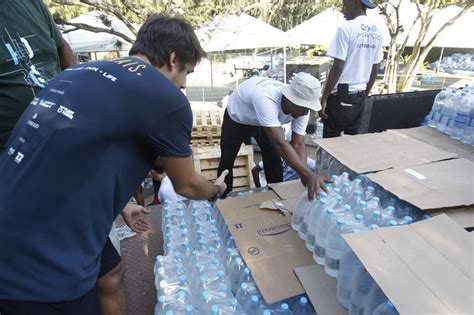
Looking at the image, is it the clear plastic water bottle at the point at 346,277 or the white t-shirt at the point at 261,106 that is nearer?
the clear plastic water bottle at the point at 346,277

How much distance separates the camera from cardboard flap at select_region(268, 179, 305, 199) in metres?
2.45

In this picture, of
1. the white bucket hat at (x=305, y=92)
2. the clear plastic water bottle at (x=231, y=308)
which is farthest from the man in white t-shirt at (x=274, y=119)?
the clear plastic water bottle at (x=231, y=308)

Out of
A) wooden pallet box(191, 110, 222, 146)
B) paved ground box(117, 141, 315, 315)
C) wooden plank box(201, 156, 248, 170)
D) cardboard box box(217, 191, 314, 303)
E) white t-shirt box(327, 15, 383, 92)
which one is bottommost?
paved ground box(117, 141, 315, 315)

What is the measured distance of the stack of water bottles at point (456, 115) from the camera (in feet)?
9.05

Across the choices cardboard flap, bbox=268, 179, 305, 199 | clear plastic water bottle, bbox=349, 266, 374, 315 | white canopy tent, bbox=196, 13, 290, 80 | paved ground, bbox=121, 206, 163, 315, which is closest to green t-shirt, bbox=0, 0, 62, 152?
paved ground, bbox=121, 206, 163, 315

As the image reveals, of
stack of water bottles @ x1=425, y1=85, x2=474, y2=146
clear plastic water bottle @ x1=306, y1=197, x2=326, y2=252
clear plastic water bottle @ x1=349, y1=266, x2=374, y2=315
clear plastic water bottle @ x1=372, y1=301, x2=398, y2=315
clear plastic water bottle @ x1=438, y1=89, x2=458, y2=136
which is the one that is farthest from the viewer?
clear plastic water bottle @ x1=438, y1=89, x2=458, y2=136

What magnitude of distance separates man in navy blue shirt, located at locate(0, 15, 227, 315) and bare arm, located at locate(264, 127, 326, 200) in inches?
41.6

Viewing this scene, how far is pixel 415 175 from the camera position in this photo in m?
2.06

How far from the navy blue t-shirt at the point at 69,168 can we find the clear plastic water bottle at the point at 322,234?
99 cm

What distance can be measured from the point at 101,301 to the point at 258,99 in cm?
176

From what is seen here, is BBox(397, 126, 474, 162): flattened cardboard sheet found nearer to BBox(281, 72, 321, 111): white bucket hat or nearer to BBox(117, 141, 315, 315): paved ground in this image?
BBox(281, 72, 321, 111): white bucket hat

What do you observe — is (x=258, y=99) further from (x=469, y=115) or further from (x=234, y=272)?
(x=469, y=115)

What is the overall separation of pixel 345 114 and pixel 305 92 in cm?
140

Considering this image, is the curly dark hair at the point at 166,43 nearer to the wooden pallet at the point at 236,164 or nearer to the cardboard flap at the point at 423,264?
the cardboard flap at the point at 423,264
